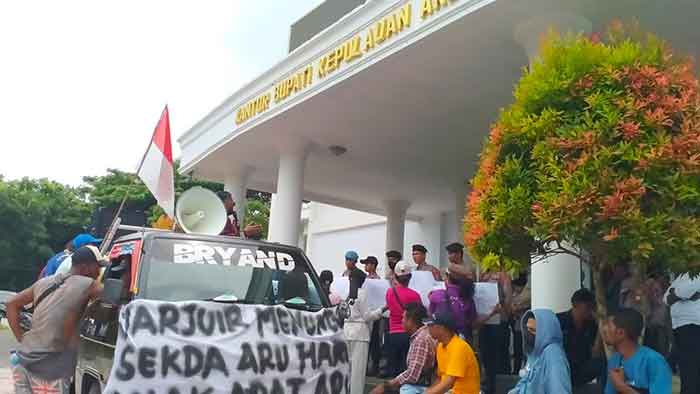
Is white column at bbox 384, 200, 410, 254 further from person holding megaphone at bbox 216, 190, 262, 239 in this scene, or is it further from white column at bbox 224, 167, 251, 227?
person holding megaphone at bbox 216, 190, 262, 239

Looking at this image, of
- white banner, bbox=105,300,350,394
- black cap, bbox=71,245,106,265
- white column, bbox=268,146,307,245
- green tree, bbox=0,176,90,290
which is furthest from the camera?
green tree, bbox=0,176,90,290

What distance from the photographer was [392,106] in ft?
30.4

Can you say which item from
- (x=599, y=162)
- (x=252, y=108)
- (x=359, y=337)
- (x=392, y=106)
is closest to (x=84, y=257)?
(x=359, y=337)

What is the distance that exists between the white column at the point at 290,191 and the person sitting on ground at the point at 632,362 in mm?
7604

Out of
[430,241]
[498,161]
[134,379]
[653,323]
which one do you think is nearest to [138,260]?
[134,379]

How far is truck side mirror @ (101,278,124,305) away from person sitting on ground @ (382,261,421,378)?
303 centimetres

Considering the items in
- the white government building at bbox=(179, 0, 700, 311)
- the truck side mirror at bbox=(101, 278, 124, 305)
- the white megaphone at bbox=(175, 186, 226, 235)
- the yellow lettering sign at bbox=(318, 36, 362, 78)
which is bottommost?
the truck side mirror at bbox=(101, 278, 124, 305)

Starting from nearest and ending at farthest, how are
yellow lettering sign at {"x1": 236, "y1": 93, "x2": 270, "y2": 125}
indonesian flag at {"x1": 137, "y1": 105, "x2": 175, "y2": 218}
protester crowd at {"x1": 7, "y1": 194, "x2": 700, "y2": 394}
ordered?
protester crowd at {"x1": 7, "y1": 194, "x2": 700, "y2": 394}
indonesian flag at {"x1": 137, "y1": 105, "x2": 175, "y2": 218}
yellow lettering sign at {"x1": 236, "y1": 93, "x2": 270, "y2": 125}

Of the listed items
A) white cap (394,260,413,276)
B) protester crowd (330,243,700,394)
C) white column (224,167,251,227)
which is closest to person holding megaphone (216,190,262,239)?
protester crowd (330,243,700,394)

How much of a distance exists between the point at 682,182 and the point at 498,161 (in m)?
1.04

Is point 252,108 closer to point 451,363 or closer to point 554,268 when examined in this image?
point 554,268

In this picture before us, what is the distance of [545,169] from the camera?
3746 millimetres

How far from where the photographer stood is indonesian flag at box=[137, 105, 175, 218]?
6977 millimetres

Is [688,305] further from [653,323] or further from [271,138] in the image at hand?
[271,138]
